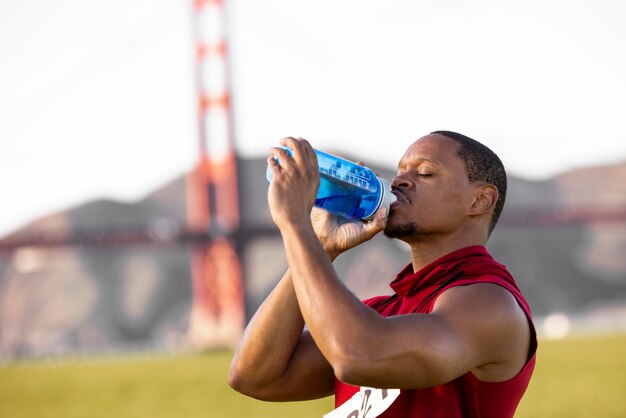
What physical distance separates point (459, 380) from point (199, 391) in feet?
34.7

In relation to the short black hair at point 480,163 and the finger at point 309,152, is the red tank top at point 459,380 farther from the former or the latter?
the finger at point 309,152

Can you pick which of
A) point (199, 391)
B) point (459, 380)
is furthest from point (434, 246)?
point (199, 391)

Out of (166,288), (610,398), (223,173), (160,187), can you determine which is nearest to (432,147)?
(610,398)

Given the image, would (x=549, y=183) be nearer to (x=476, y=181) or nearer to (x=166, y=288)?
(x=166, y=288)

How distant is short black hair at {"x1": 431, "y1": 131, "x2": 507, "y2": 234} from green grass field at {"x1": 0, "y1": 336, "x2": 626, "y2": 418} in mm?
6187

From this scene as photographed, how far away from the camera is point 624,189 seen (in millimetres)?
80125

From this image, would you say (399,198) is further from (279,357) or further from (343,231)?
(279,357)

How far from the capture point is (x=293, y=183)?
6.71ft

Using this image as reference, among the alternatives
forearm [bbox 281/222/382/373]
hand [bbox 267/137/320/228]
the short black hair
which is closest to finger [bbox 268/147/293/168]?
hand [bbox 267/137/320/228]

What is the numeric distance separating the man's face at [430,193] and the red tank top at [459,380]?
0.07 meters

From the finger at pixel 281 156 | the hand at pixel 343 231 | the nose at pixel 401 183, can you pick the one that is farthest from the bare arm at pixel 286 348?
the finger at pixel 281 156

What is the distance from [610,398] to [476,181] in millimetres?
7827

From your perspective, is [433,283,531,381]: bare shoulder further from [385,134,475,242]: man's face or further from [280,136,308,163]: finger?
[280,136,308,163]: finger

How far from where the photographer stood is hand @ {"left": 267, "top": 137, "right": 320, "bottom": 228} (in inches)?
79.4
